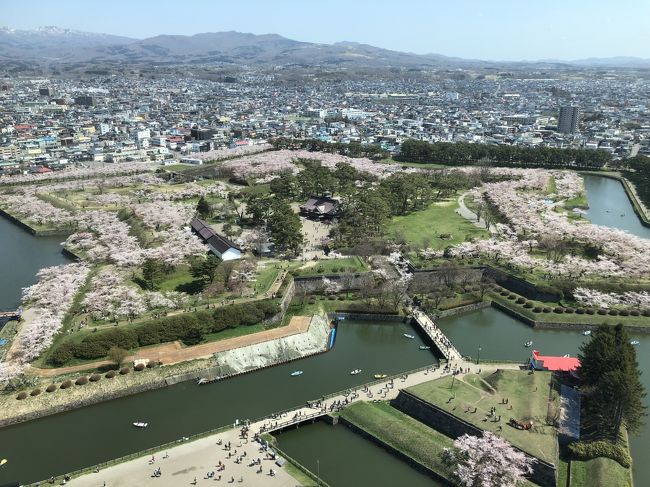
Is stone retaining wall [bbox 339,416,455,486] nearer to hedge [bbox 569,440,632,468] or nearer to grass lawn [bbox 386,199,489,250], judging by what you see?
hedge [bbox 569,440,632,468]

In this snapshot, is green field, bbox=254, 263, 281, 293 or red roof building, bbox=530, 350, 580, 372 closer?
red roof building, bbox=530, 350, 580, 372

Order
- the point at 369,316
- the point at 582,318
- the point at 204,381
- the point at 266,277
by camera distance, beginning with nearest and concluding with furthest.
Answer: the point at 204,381 → the point at 582,318 → the point at 369,316 → the point at 266,277

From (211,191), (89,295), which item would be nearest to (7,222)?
(211,191)

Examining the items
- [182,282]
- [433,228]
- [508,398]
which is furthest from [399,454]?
[433,228]

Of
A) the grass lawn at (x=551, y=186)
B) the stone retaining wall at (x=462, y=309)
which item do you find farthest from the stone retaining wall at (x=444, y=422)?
the grass lawn at (x=551, y=186)

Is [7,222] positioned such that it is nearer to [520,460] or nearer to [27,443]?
[27,443]

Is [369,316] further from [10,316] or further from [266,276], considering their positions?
[10,316]

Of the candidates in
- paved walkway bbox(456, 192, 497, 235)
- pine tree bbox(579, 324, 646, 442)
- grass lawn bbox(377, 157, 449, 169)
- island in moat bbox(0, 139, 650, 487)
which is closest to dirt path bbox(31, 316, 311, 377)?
island in moat bbox(0, 139, 650, 487)
